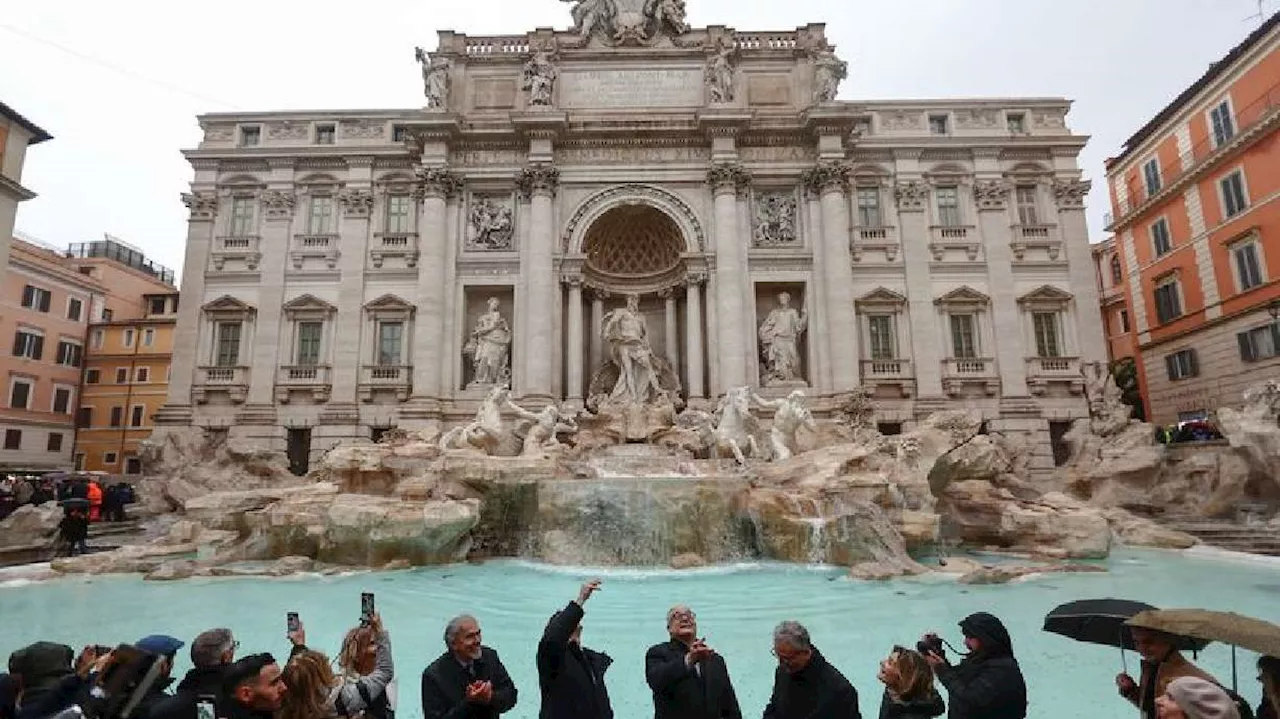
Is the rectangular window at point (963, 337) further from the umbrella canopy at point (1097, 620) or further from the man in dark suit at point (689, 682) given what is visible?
the man in dark suit at point (689, 682)

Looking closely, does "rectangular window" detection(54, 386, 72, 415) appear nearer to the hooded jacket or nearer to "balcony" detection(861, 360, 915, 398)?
"balcony" detection(861, 360, 915, 398)

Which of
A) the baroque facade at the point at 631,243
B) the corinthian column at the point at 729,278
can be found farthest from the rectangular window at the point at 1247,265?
the corinthian column at the point at 729,278

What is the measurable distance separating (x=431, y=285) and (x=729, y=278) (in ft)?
32.3

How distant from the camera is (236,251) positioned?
76.4 feet

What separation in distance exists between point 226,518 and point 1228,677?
15.3m

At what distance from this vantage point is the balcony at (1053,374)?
22203mm

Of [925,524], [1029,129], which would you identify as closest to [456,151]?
[925,524]

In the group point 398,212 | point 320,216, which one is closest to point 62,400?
point 320,216

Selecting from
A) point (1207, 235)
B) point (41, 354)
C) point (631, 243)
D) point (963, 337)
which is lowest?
point (963, 337)

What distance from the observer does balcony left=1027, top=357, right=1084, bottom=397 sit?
874 inches

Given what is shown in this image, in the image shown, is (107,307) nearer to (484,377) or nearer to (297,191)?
(297,191)

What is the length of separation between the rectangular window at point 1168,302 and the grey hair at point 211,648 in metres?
30.3

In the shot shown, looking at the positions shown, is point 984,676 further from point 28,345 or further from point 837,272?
point 28,345

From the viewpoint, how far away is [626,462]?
1645 cm
